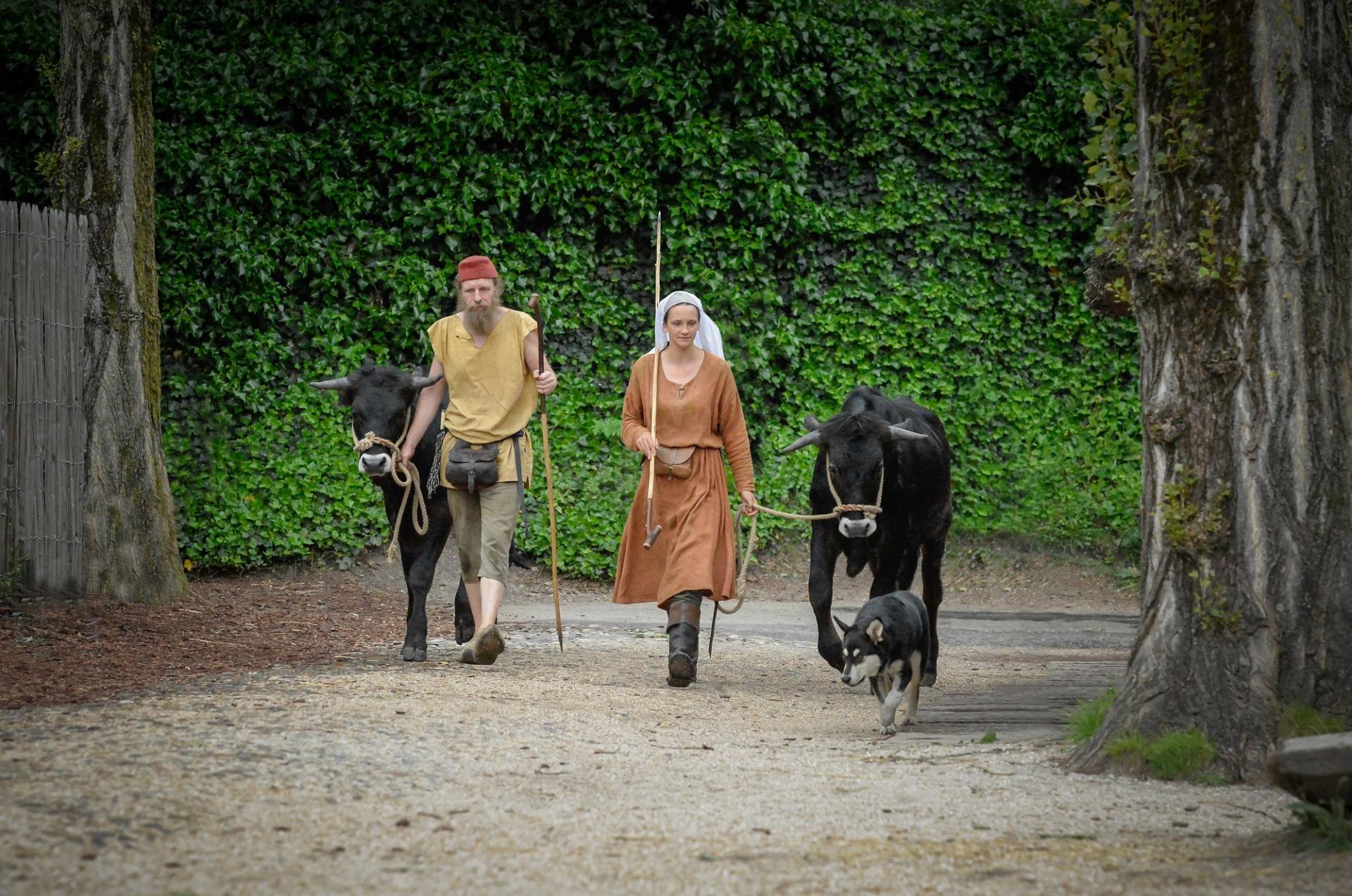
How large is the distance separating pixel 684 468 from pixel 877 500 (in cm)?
103

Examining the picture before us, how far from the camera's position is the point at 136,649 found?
7.55 meters

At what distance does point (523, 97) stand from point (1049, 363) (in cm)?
540

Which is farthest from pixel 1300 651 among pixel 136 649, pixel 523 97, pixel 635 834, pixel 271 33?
pixel 271 33

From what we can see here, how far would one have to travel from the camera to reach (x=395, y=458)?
737 cm

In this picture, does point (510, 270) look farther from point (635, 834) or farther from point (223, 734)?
point (635, 834)

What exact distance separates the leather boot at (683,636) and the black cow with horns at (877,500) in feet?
2.19

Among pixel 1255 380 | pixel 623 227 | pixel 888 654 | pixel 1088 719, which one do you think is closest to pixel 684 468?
pixel 888 654

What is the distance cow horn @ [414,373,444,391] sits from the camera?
24.1ft

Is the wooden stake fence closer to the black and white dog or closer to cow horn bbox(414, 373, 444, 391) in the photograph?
cow horn bbox(414, 373, 444, 391)

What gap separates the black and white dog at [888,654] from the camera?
226 inches

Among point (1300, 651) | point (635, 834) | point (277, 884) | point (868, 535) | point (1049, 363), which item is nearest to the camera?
point (277, 884)

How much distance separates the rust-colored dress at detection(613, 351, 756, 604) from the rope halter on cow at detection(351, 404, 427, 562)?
1156 mm

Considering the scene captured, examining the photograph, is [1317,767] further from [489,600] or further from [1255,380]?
[489,600]

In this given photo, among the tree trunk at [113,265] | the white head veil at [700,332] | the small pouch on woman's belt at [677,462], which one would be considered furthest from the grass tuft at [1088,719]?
the tree trunk at [113,265]
